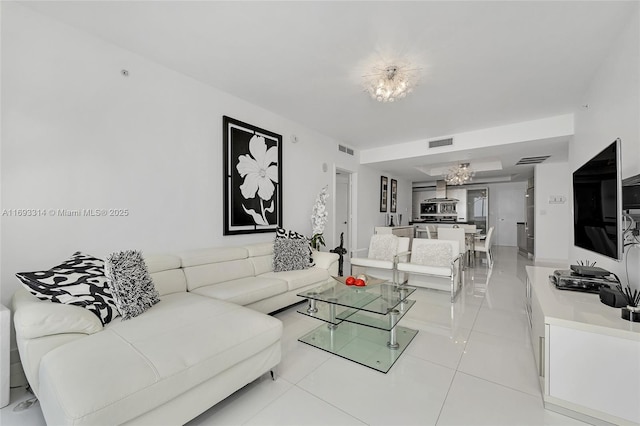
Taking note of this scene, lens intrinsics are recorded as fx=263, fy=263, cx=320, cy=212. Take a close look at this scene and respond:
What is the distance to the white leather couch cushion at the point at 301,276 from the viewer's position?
121 inches

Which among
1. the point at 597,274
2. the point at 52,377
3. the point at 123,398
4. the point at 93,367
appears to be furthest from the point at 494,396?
the point at 52,377

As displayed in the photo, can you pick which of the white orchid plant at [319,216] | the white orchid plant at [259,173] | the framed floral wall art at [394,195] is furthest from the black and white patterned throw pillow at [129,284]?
the framed floral wall art at [394,195]

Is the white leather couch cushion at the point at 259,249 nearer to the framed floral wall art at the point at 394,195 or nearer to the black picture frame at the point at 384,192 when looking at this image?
the black picture frame at the point at 384,192

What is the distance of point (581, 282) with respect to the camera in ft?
6.68

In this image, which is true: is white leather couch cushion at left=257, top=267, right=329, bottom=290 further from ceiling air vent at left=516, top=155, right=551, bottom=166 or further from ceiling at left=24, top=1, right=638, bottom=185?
ceiling air vent at left=516, top=155, right=551, bottom=166

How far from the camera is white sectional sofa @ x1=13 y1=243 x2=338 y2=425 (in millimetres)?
1104

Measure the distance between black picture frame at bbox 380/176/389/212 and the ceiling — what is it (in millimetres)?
3624

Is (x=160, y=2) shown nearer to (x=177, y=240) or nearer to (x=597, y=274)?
(x=177, y=240)

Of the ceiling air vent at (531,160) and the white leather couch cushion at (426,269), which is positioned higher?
the ceiling air vent at (531,160)

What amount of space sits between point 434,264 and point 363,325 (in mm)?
2109

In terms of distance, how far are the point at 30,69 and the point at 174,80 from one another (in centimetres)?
112

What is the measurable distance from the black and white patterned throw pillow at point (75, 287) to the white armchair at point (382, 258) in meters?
3.37

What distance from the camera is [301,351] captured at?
2.28 m

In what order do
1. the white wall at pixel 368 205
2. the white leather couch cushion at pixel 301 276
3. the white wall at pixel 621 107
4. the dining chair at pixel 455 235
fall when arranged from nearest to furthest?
the white wall at pixel 621 107 → the white leather couch cushion at pixel 301 276 → the dining chair at pixel 455 235 → the white wall at pixel 368 205
